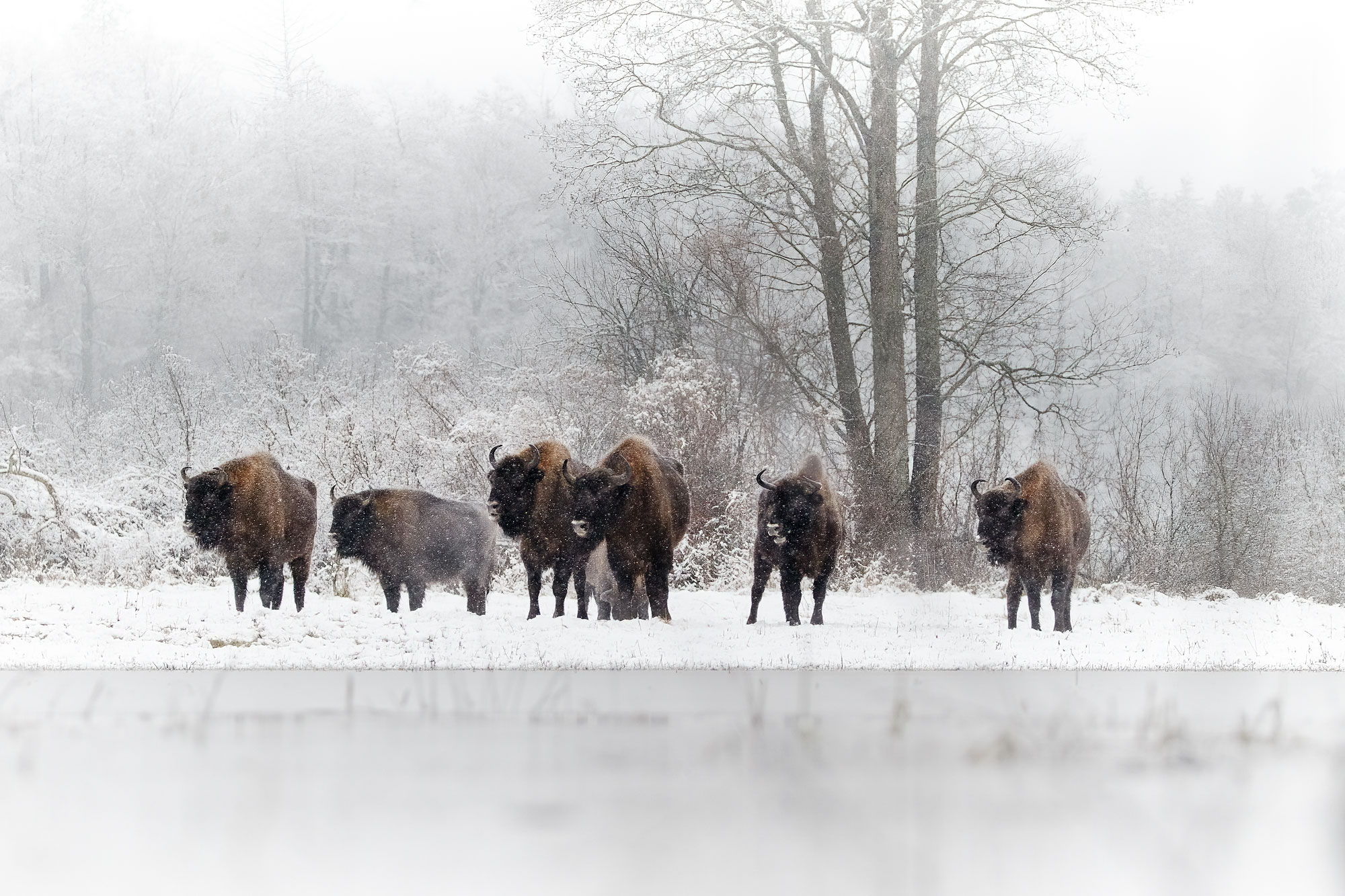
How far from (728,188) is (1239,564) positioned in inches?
356

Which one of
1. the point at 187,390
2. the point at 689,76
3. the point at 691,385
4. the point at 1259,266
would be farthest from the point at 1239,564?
the point at 187,390

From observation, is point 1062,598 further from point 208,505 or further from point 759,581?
point 208,505

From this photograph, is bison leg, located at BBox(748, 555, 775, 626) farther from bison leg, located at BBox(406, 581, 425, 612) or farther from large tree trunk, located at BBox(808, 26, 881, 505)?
large tree trunk, located at BBox(808, 26, 881, 505)

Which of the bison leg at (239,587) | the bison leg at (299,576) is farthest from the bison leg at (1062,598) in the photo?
the bison leg at (239,587)

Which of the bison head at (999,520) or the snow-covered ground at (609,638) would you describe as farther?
the bison head at (999,520)

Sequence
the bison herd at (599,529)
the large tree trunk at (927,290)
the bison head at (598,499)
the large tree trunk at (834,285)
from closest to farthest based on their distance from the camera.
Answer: the bison head at (598,499)
the bison herd at (599,529)
the large tree trunk at (927,290)
the large tree trunk at (834,285)

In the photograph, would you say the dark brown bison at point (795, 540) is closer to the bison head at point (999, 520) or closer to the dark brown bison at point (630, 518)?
the dark brown bison at point (630, 518)

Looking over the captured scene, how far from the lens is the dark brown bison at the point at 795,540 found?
34.8ft

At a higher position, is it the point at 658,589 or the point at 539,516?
the point at 539,516

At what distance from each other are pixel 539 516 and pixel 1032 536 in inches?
171

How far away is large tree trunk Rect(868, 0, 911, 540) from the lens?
1541 cm

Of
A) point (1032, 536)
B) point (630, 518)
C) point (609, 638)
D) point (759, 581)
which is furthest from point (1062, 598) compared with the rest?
point (609, 638)

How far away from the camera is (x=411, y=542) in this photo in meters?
11.7

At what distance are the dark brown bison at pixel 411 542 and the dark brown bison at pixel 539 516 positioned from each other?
1030 mm
